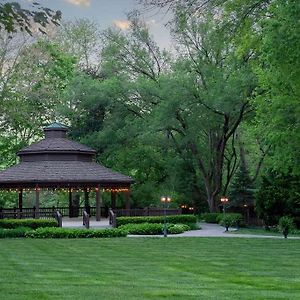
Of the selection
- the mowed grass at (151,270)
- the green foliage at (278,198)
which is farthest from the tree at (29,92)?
the mowed grass at (151,270)

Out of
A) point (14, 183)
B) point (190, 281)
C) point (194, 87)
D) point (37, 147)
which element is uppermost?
point (194, 87)

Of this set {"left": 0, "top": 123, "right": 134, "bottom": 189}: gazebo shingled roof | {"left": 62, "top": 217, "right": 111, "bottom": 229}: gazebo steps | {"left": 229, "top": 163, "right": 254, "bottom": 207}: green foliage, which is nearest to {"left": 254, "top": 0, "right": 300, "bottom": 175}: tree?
{"left": 229, "top": 163, "right": 254, "bottom": 207}: green foliage

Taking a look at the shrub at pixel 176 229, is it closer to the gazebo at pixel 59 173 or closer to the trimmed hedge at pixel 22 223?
the trimmed hedge at pixel 22 223

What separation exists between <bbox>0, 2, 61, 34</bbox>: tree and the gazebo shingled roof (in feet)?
99.5

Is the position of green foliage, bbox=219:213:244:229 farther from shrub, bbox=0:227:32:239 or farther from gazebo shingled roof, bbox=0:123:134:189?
shrub, bbox=0:227:32:239

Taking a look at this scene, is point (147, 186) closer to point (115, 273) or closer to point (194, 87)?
point (194, 87)

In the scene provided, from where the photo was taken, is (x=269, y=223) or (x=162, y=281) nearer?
(x=162, y=281)

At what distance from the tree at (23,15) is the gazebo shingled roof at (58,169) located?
99.5 ft

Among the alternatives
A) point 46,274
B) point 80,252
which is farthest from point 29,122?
point 46,274

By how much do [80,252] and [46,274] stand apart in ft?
21.7

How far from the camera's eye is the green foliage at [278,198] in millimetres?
31531

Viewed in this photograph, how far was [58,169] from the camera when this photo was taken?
37.3 m

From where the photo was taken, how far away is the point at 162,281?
475 inches

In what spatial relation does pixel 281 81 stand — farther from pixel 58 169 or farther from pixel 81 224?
pixel 58 169
